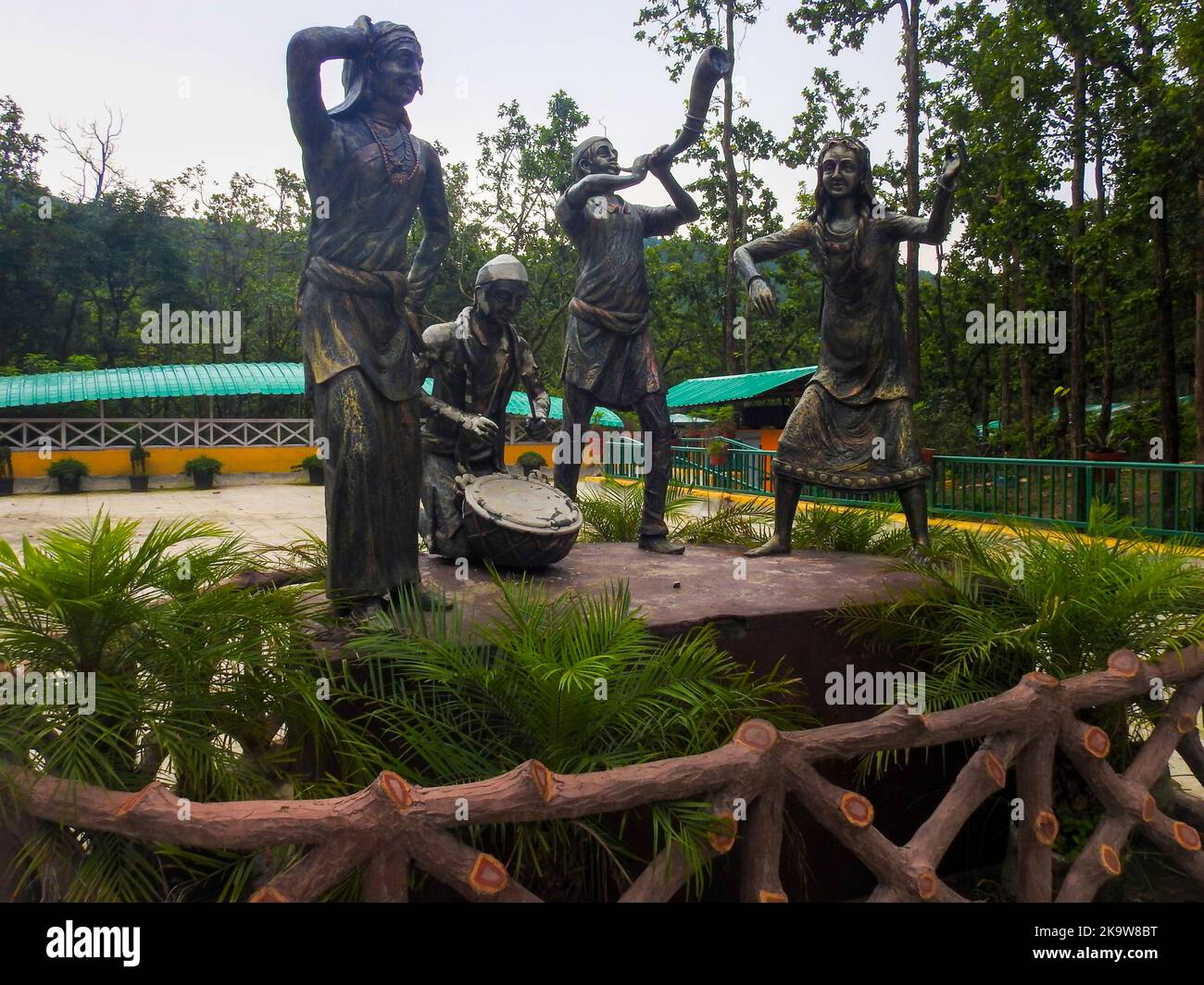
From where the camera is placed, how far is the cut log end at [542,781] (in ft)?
6.95

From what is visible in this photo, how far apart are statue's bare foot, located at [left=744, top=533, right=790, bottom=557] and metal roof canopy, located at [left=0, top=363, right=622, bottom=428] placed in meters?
15.7

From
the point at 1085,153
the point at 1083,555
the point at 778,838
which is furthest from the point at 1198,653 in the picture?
the point at 1085,153

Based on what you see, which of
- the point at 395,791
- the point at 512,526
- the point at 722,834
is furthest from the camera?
the point at 512,526

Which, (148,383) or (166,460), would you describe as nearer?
(148,383)

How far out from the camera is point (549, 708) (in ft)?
8.28

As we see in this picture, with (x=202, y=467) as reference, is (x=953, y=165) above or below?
above

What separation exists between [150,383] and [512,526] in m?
20.8

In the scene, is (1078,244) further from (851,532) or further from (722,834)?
(722,834)

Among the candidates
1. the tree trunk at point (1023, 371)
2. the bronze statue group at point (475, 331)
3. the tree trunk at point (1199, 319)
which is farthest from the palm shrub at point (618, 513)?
the tree trunk at point (1023, 371)

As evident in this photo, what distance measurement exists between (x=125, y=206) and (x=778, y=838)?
30.1m

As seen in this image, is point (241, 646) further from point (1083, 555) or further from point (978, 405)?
point (978, 405)

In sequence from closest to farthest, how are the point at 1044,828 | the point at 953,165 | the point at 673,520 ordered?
the point at 1044,828, the point at 953,165, the point at 673,520

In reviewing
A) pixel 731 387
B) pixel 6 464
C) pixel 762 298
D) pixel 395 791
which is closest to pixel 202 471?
pixel 6 464
